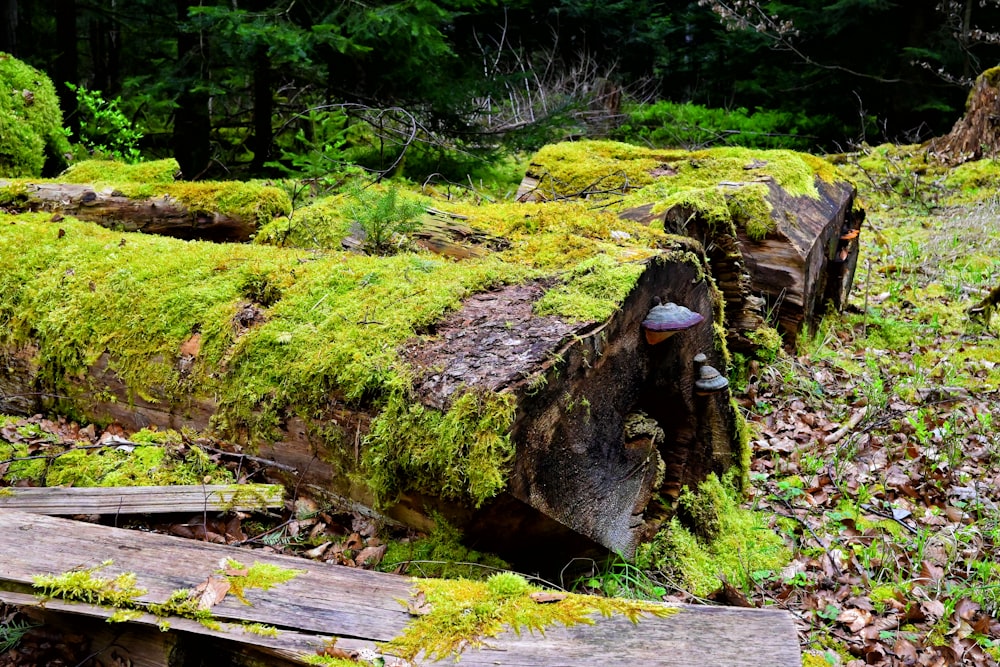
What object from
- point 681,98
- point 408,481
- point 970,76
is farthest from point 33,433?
point 681,98

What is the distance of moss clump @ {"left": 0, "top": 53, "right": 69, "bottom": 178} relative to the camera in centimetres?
668

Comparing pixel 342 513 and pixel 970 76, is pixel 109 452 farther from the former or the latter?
pixel 970 76

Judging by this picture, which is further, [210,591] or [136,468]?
[136,468]

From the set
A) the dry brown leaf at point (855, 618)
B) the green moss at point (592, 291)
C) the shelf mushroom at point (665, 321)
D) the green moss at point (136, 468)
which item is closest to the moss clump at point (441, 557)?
the green moss at point (136, 468)

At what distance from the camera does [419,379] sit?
2654 mm

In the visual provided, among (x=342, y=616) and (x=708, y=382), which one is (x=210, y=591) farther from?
(x=708, y=382)

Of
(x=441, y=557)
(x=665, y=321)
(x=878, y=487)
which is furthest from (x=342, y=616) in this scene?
(x=878, y=487)

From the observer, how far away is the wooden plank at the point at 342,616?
2090mm

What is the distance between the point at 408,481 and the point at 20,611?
54.8 inches

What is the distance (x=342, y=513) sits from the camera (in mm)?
2973

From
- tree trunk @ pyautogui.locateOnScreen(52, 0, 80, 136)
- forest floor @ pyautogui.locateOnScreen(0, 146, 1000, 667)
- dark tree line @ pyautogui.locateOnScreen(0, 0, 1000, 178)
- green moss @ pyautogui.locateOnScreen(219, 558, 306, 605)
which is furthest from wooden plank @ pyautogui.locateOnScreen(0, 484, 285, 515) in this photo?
tree trunk @ pyautogui.locateOnScreen(52, 0, 80, 136)

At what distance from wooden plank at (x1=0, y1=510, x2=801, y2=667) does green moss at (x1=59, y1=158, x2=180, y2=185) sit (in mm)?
3728

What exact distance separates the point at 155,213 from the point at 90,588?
11.8 feet

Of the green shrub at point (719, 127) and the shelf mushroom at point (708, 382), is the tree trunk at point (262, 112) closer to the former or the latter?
the shelf mushroom at point (708, 382)
